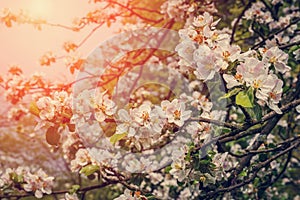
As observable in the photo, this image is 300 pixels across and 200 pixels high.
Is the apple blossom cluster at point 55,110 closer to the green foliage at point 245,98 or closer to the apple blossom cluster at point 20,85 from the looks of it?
the green foliage at point 245,98

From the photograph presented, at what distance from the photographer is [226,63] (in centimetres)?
195

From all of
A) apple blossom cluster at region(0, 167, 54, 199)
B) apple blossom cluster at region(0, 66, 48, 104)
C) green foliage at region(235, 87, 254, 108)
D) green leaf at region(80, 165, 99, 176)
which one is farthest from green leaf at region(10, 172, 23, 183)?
green foliage at region(235, 87, 254, 108)

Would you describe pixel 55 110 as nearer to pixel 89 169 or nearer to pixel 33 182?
pixel 89 169

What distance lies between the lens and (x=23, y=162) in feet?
37.0

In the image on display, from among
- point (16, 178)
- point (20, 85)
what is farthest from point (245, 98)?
point (20, 85)

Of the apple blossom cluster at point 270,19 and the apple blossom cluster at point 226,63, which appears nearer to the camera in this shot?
the apple blossom cluster at point 226,63

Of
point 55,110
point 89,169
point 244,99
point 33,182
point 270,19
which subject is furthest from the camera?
point 270,19

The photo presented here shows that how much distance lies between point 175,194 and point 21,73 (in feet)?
7.92

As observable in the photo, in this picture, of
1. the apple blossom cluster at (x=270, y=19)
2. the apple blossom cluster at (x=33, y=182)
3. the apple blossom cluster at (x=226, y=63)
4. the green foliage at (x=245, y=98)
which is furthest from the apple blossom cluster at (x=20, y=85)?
the green foliage at (x=245, y=98)

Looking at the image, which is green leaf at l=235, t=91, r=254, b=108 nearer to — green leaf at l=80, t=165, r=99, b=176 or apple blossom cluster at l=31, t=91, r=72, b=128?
apple blossom cluster at l=31, t=91, r=72, b=128

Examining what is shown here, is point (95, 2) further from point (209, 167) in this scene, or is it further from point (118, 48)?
point (209, 167)

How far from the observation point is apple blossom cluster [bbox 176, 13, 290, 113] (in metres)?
1.88

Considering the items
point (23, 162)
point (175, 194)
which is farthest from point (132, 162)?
point (23, 162)

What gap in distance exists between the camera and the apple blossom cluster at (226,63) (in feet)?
6.16
